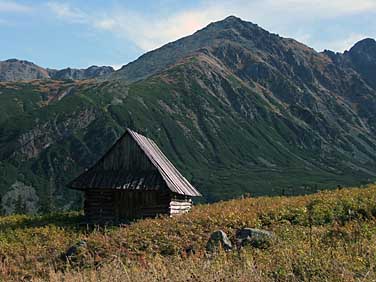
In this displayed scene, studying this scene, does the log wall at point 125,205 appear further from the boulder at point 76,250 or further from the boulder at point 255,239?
the boulder at point 255,239

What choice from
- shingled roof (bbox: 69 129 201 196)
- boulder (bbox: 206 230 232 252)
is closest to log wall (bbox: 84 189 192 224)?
shingled roof (bbox: 69 129 201 196)

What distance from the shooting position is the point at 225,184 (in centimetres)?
19738

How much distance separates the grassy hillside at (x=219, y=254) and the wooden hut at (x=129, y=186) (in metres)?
3.85

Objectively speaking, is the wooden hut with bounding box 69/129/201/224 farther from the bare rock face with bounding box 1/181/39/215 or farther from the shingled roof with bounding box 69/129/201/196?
the bare rock face with bounding box 1/181/39/215

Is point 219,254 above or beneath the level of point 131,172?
beneath

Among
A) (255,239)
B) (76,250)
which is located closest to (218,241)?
(255,239)

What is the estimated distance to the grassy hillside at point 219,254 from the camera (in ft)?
32.3

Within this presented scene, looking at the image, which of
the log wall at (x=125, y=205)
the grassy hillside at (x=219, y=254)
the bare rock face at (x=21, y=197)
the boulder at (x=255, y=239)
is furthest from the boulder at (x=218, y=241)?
the bare rock face at (x=21, y=197)

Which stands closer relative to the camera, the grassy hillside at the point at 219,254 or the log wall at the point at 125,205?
the grassy hillside at the point at 219,254

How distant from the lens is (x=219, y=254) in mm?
13734

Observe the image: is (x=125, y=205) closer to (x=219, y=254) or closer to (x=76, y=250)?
(x=76, y=250)

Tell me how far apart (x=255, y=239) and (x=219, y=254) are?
415 centimetres

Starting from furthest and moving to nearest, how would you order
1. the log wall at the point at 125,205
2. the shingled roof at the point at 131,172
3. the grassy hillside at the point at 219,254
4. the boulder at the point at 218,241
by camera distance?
1. the log wall at the point at 125,205
2. the shingled roof at the point at 131,172
3. the boulder at the point at 218,241
4. the grassy hillside at the point at 219,254

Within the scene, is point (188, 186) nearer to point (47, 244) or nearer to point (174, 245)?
point (47, 244)
